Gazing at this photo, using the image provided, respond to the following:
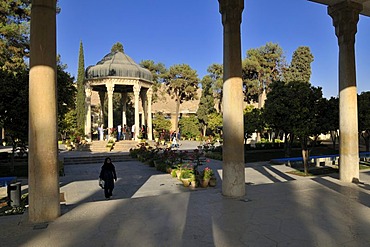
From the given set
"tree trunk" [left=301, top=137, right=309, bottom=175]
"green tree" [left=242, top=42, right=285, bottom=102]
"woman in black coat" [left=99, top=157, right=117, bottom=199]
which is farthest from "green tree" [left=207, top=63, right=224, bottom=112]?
"woman in black coat" [left=99, top=157, right=117, bottom=199]

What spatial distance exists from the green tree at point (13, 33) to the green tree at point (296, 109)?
1332cm

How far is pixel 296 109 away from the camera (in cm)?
1430

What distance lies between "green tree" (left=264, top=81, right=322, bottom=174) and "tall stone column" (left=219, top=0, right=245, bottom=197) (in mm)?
8647

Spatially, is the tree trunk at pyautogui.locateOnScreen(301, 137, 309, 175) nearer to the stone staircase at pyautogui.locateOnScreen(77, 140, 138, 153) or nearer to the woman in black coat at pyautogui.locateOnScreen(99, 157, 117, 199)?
the woman in black coat at pyautogui.locateOnScreen(99, 157, 117, 199)

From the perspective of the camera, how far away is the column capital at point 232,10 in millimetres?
5996

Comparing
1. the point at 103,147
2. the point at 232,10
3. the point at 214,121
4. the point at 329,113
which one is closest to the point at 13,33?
the point at 103,147

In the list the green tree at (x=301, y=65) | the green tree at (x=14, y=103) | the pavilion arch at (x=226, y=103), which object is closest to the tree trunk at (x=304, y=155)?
the pavilion arch at (x=226, y=103)

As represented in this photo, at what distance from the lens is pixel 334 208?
516 cm

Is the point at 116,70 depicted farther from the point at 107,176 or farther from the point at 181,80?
the point at 181,80

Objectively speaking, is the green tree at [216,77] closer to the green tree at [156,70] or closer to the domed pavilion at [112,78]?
the green tree at [156,70]

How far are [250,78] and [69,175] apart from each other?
32149mm

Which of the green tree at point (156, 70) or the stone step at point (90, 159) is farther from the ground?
the green tree at point (156, 70)

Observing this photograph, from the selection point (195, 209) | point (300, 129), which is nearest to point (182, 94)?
point (300, 129)

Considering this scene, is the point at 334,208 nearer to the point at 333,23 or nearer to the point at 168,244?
the point at 168,244
